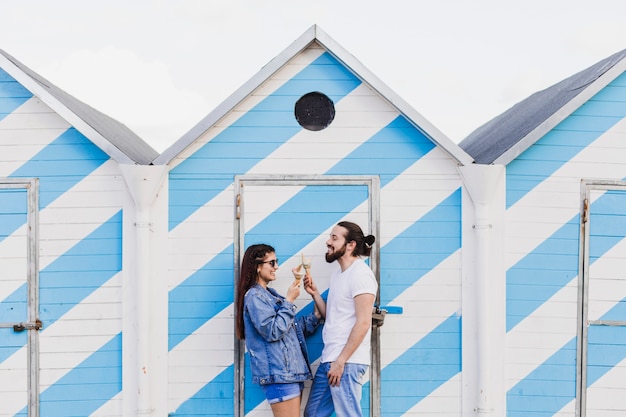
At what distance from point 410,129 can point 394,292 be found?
1223mm

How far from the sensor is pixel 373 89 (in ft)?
14.6

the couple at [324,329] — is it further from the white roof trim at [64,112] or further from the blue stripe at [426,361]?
the white roof trim at [64,112]

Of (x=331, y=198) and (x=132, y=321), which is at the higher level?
(x=331, y=198)

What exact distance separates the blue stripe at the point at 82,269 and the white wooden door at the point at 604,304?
11.5 feet

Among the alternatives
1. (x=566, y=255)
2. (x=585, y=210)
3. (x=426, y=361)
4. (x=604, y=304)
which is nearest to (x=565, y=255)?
(x=566, y=255)

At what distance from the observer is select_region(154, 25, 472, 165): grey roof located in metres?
4.35

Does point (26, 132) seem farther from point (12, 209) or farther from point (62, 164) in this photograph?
point (12, 209)

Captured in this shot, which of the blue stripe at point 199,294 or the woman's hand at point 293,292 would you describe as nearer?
the woman's hand at point 293,292

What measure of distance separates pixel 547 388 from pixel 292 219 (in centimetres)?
229

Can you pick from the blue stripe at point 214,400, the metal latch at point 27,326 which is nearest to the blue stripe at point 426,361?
the blue stripe at point 214,400

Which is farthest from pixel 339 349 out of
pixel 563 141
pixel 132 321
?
pixel 563 141

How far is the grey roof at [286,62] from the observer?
4352mm

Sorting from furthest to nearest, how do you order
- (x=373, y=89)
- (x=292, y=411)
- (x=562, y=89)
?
(x=562, y=89) → (x=373, y=89) → (x=292, y=411)

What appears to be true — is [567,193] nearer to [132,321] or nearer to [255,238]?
[255,238]
